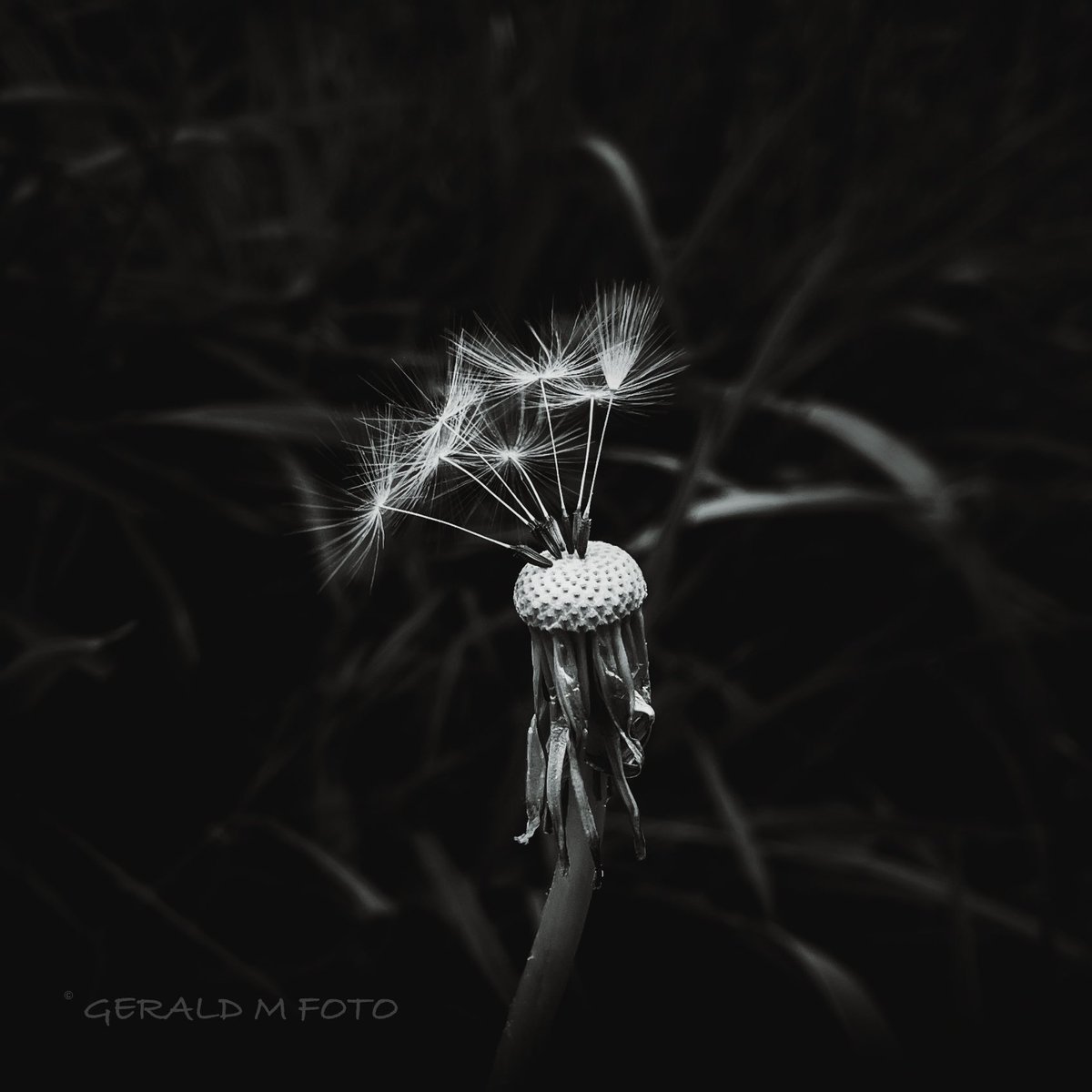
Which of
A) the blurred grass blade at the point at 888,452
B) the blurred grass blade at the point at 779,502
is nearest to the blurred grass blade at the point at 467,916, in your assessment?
the blurred grass blade at the point at 779,502

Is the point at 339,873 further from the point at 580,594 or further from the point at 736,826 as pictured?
the point at 580,594

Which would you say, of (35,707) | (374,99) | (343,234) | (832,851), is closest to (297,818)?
(35,707)

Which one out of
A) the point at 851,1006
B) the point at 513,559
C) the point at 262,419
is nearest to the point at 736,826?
the point at 851,1006

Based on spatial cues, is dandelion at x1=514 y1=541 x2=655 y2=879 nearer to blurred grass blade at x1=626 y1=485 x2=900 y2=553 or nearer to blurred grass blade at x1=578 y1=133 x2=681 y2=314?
blurred grass blade at x1=626 y1=485 x2=900 y2=553

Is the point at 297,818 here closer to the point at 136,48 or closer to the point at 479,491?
the point at 479,491

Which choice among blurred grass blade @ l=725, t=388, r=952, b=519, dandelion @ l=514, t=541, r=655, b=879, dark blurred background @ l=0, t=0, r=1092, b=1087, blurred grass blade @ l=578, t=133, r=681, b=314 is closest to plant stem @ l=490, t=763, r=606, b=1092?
dandelion @ l=514, t=541, r=655, b=879
